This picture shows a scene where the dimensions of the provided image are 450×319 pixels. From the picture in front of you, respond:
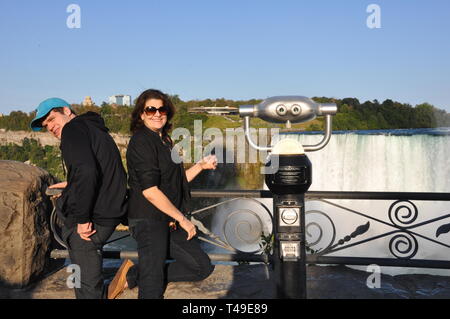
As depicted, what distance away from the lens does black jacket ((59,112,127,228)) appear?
2.49m

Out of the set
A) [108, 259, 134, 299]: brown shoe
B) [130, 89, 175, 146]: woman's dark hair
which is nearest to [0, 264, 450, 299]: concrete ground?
[108, 259, 134, 299]: brown shoe

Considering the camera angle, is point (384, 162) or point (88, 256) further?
point (384, 162)

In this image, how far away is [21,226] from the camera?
332 centimetres

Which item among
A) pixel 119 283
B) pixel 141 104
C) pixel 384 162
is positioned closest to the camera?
pixel 141 104

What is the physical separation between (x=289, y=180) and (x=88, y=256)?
1369 millimetres

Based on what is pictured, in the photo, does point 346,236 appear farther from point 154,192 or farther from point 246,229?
point 154,192

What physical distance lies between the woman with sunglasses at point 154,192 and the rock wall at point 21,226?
111cm

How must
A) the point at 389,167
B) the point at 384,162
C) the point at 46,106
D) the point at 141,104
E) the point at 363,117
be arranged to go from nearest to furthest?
the point at 46,106
the point at 141,104
the point at 389,167
the point at 384,162
the point at 363,117

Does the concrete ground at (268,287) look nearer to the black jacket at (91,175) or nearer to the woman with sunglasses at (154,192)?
the woman with sunglasses at (154,192)

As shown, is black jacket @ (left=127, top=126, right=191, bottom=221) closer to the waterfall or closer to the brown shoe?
the brown shoe

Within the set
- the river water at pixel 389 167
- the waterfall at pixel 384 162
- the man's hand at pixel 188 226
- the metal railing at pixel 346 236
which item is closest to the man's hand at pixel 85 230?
the man's hand at pixel 188 226

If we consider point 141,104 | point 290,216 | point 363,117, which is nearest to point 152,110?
point 141,104

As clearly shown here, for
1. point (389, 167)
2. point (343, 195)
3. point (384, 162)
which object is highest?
point (343, 195)

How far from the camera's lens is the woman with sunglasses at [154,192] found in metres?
2.63
